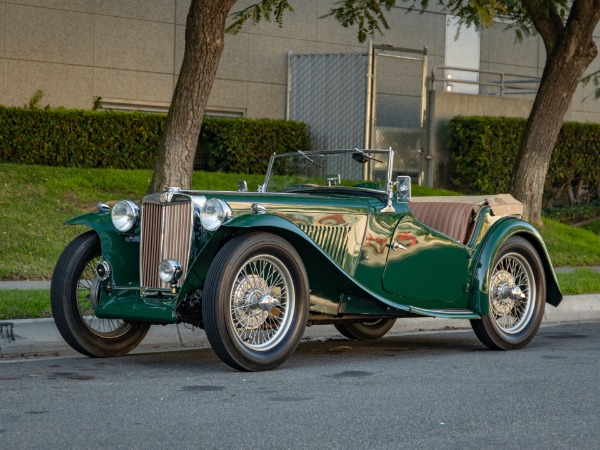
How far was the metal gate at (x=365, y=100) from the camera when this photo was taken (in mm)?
19266

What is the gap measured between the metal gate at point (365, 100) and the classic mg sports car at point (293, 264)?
10.4 m

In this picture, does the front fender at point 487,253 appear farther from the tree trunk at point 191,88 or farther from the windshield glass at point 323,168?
the tree trunk at point 191,88

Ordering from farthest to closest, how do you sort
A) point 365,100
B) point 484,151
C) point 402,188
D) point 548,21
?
1. point 484,151
2. point 365,100
3. point 548,21
4. point 402,188

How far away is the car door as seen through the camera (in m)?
7.92

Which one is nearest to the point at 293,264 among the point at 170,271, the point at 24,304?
the point at 170,271

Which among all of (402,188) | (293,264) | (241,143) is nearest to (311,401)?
(293,264)

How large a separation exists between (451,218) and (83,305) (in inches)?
118


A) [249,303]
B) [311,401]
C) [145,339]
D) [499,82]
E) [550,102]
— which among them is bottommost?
[145,339]

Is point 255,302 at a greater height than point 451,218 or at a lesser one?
lesser

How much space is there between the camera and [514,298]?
28.5ft

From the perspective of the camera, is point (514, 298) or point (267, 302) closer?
point (267, 302)

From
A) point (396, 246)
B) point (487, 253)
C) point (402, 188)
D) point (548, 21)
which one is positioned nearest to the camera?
point (396, 246)

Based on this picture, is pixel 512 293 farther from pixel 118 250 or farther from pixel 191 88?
pixel 191 88

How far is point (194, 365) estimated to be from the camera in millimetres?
7332
